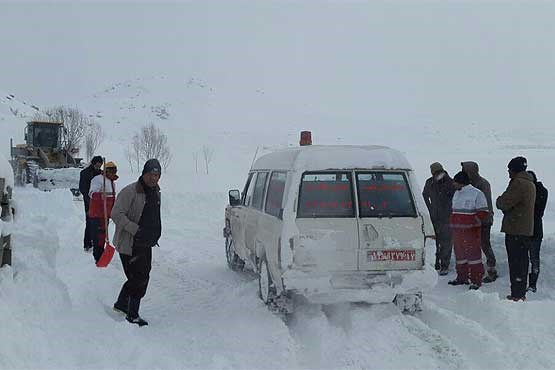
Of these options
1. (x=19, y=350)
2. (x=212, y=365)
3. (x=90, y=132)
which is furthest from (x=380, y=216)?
(x=90, y=132)

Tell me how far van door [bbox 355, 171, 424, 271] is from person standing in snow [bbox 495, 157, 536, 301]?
1.74 m

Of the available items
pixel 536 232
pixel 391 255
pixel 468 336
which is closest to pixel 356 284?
pixel 391 255

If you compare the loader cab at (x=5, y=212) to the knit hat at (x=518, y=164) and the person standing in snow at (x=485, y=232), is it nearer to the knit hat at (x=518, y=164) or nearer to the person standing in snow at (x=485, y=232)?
the knit hat at (x=518, y=164)

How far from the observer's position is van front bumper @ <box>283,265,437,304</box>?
17.7 ft

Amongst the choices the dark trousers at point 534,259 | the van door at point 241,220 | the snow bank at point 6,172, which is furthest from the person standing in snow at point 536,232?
the snow bank at point 6,172

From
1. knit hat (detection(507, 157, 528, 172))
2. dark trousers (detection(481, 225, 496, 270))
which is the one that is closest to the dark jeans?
dark trousers (detection(481, 225, 496, 270))

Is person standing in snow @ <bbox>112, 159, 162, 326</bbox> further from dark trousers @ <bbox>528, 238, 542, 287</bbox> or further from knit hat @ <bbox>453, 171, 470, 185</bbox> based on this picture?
dark trousers @ <bbox>528, 238, 542, 287</bbox>

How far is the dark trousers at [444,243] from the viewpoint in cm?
848

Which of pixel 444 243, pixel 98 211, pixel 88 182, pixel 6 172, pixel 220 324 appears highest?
pixel 6 172

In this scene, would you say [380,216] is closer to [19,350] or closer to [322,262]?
[322,262]

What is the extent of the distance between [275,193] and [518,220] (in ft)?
10.1

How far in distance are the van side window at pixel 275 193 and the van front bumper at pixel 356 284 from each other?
0.75 meters

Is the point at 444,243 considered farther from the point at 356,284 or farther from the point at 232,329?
the point at 232,329

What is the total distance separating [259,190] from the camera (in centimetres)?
723
